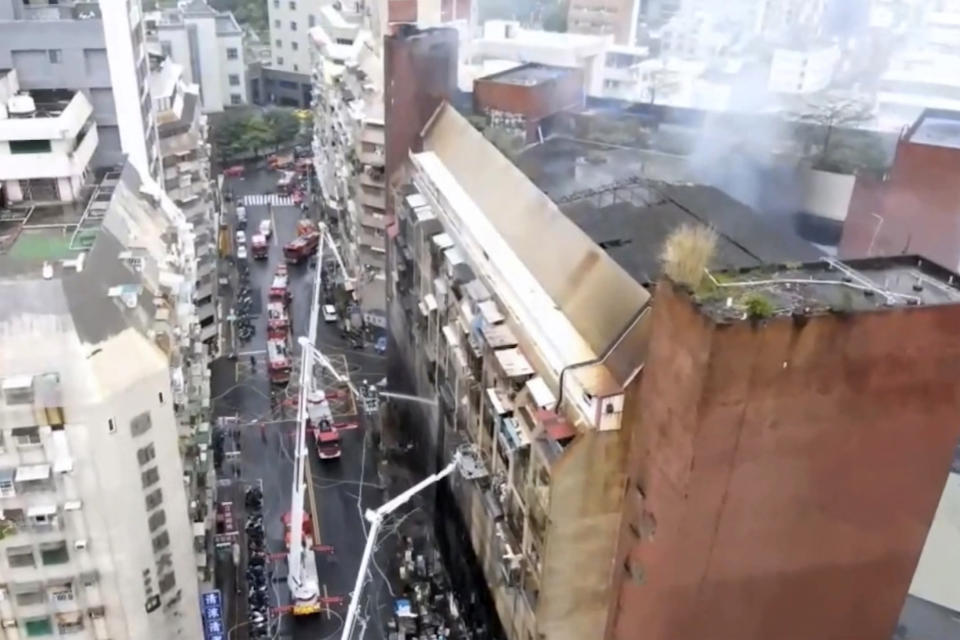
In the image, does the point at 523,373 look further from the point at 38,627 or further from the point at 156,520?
the point at 38,627

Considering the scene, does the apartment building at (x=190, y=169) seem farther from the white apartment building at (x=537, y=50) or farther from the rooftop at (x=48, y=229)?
the white apartment building at (x=537, y=50)

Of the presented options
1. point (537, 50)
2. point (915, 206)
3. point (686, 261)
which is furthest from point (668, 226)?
point (537, 50)

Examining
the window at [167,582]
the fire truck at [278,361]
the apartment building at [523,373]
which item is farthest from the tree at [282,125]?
the window at [167,582]

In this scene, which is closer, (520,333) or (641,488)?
(641,488)

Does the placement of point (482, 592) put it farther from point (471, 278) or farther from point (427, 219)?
point (427, 219)

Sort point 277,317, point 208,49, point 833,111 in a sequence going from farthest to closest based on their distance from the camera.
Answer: point 208,49 < point 277,317 < point 833,111

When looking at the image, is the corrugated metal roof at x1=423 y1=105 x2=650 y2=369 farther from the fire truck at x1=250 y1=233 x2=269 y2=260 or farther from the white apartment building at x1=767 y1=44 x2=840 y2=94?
the fire truck at x1=250 y1=233 x2=269 y2=260

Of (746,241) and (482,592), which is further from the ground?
(746,241)

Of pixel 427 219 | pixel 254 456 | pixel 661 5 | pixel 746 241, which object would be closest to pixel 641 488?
pixel 746 241
